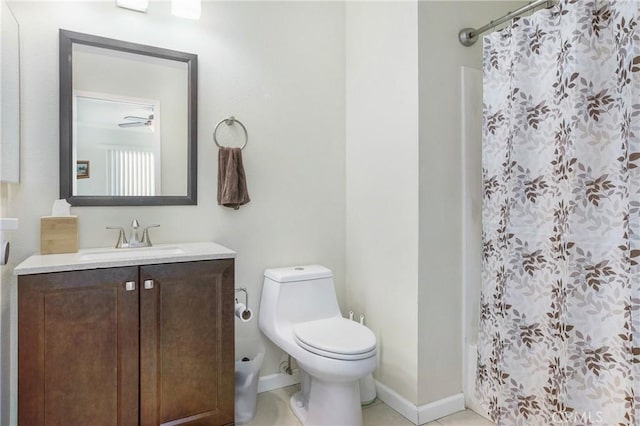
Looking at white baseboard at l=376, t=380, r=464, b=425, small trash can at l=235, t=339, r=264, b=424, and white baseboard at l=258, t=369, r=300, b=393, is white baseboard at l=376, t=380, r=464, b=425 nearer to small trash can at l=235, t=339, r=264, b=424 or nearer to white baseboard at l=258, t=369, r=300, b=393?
white baseboard at l=258, t=369, r=300, b=393

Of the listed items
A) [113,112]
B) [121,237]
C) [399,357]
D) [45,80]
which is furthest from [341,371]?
[45,80]

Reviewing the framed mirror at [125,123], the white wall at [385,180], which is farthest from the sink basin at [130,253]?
the white wall at [385,180]

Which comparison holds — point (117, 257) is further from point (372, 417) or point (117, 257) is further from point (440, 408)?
point (440, 408)

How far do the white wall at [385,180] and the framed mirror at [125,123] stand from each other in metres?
0.99

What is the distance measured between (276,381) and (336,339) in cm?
72

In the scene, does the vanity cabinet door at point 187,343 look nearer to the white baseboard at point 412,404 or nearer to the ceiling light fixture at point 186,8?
the white baseboard at point 412,404

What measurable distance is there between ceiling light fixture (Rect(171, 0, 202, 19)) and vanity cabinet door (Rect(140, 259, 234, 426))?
128 cm

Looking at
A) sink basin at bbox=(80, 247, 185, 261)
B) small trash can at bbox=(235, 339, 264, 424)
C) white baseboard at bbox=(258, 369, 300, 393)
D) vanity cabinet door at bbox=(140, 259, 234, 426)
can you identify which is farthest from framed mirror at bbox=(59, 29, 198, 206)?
white baseboard at bbox=(258, 369, 300, 393)

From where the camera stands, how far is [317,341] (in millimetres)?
1699

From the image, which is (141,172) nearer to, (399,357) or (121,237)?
(121,237)

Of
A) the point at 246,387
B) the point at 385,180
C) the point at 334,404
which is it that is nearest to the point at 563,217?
the point at 385,180

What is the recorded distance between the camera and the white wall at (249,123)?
1657mm

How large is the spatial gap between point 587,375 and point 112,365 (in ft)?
5.91

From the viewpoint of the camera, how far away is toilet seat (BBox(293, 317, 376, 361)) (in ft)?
5.31
